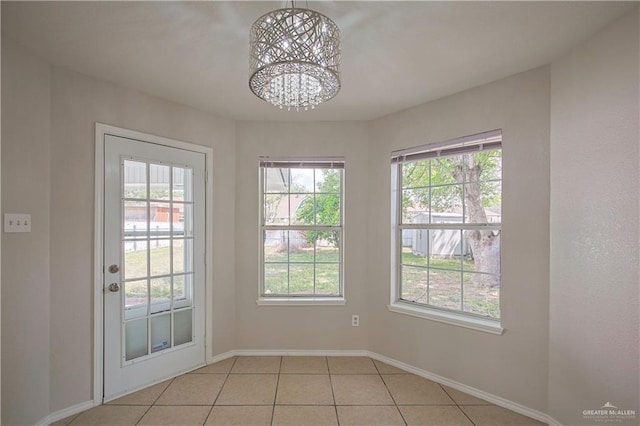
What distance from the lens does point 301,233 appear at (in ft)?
11.0

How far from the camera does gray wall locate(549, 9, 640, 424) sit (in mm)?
1650

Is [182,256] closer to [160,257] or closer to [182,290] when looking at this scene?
[160,257]

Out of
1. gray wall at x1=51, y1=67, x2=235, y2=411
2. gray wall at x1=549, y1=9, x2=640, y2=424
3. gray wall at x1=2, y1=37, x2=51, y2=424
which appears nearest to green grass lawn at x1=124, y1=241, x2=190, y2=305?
gray wall at x1=51, y1=67, x2=235, y2=411

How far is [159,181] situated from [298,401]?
2.12 metres

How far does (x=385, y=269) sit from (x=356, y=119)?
1.55 metres

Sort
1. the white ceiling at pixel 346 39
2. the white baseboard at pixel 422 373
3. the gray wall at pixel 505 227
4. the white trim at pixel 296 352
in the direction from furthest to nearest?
the white trim at pixel 296 352 < the white baseboard at pixel 422 373 < the gray wall at pixel 505 227 < the white ceiling at pixel 346 39

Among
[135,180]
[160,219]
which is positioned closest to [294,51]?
[135,180]

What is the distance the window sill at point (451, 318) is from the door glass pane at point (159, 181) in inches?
91.8

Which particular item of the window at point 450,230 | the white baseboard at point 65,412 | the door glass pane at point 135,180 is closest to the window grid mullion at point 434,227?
the window at point 450,230

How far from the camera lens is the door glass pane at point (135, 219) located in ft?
8.33

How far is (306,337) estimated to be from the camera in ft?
10.8

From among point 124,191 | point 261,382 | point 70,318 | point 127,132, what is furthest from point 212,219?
point 261,382
